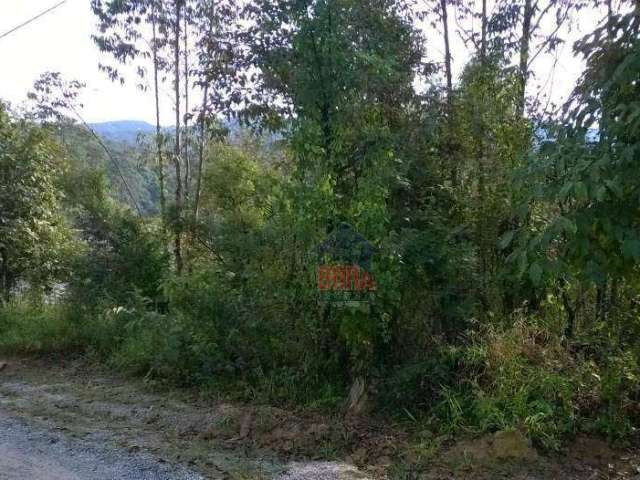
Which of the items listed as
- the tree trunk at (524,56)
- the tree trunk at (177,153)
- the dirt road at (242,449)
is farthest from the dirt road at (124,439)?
the tree trunk at (524,56)

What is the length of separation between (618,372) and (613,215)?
5.02 ft

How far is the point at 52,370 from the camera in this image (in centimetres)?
637

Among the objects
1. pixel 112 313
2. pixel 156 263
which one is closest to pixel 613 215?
pixel 112 313

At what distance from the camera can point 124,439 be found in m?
4.23

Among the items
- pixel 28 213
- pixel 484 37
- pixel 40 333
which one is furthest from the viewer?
pixel 28 213

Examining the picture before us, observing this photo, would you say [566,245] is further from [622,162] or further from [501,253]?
[501,253]
